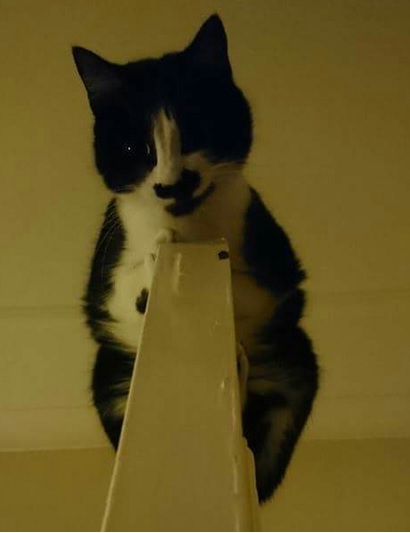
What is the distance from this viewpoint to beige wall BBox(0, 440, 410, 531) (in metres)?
1.26

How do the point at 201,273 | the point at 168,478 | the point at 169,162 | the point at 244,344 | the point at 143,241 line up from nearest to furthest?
1. the point at 168,478
2. the point at 201,273
3. the point at 169,162
4. the point at 143,241
5. the point at 244,344

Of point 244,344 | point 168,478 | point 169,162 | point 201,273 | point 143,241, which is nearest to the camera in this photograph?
point 168,478

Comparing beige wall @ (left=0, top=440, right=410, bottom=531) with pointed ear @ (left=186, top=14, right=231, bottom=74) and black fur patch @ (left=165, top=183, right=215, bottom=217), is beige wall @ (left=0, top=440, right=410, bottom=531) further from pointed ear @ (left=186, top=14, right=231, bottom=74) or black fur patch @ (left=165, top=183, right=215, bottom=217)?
pointed ear @ (left=186, top=14, right=231, bottom=74)

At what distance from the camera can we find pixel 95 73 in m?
1.05

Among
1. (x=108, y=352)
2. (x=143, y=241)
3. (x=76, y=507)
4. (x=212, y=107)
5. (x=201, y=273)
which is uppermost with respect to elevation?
(x=212, y=107)

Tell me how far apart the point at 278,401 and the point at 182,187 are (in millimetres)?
502

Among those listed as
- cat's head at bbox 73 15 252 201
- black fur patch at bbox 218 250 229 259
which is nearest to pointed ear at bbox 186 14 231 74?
cat's head at bbox 73 15 252 201

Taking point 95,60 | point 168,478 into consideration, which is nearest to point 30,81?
point 95,60

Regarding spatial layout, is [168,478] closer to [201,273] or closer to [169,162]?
[201,273]

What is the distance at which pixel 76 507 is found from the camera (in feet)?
4.26

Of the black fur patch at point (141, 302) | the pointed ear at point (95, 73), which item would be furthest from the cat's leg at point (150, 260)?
the pointed ear at point (95, 73)

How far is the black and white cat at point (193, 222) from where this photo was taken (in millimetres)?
1054

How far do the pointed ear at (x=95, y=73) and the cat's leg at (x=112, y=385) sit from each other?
56 cm

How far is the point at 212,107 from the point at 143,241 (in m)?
0.29
